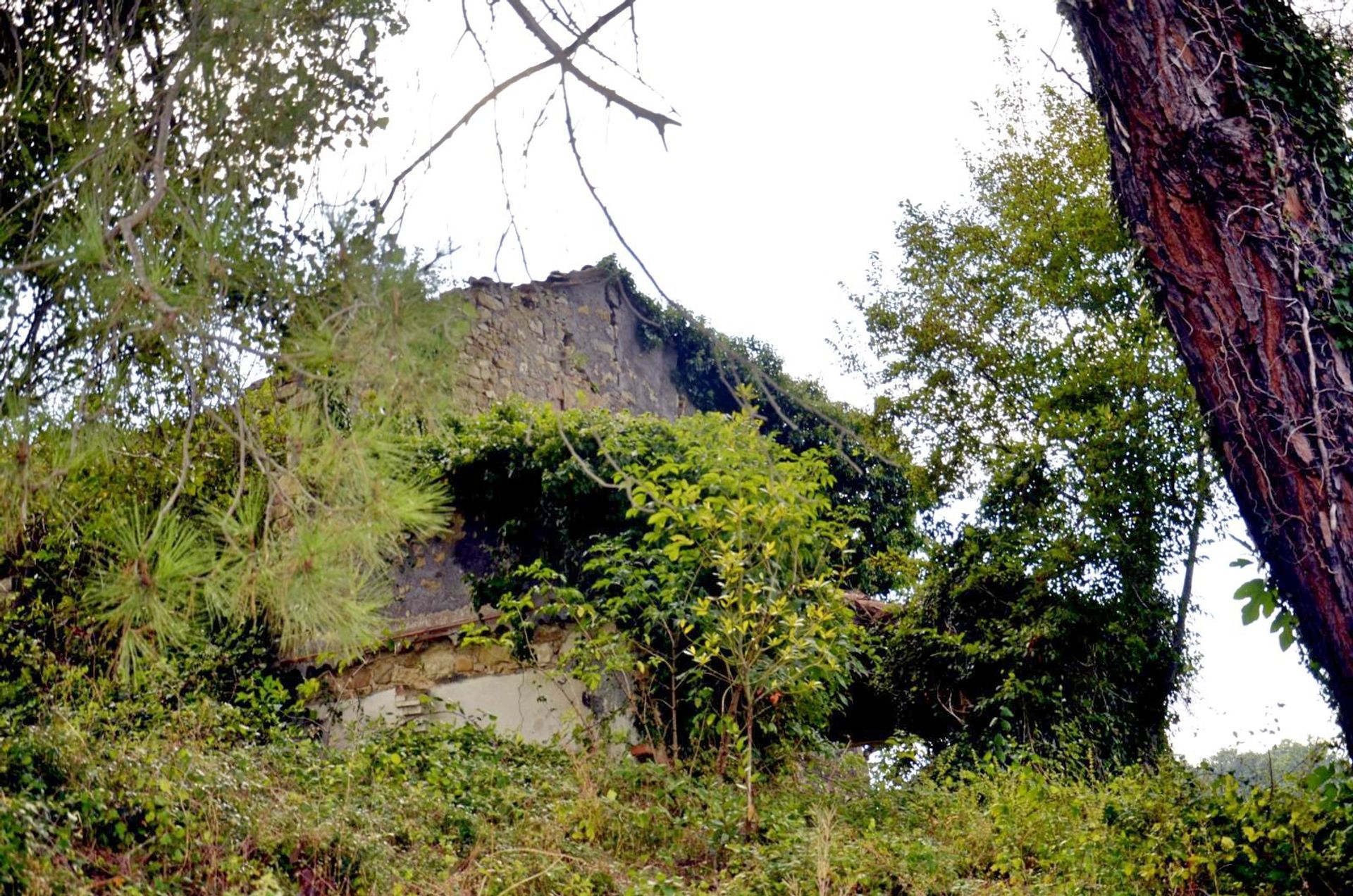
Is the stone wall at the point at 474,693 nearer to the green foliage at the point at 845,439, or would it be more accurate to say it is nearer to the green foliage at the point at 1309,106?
the green foliage at the point at 1309,106

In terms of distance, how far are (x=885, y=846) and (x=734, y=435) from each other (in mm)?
2607

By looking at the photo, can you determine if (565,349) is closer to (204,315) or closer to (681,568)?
(681,568)

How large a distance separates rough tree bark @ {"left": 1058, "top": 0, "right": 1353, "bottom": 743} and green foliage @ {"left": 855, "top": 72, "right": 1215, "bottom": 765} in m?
4.65

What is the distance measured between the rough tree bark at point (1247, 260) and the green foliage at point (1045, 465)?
15.2ft

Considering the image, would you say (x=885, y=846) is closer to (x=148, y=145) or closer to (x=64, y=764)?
(x=64, y=764)

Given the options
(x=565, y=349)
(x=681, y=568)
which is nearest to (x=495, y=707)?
(x=681, y=568)

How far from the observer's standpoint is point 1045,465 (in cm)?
1070

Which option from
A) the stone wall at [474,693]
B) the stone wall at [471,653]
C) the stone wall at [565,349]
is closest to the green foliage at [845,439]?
the stone wall at [565,349]

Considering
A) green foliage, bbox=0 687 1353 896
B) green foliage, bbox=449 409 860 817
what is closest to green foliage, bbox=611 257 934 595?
green foliage, bbox=449 409 860 817

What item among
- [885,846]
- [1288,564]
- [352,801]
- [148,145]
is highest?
[148,145]

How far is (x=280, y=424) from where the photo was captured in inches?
187

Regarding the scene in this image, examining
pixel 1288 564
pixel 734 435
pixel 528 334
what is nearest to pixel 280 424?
pixel 734 435

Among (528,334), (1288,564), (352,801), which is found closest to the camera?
(1288,564)

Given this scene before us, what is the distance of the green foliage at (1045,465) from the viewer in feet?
31.1
